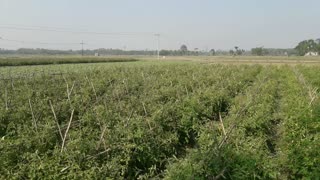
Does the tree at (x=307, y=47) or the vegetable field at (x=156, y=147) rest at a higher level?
the tree at (x=307, y=47)

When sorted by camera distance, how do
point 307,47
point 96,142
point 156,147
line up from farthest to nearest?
1. point 307,47
2. point 156,147
3. point 96,142

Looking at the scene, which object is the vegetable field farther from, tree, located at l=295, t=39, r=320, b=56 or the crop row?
tree, located at l=295, t=39, r=320, b=56

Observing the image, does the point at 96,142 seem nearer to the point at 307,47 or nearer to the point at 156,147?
the point at 156,147

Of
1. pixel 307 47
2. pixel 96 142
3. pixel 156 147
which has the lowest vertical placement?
pixel 156 147

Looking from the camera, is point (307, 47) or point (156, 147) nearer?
point (156, 147)

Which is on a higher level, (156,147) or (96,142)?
(96,142)

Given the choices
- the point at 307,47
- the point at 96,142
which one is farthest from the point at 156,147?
the point at 307,47

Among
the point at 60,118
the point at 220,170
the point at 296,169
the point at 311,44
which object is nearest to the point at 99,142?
the point at 220,170

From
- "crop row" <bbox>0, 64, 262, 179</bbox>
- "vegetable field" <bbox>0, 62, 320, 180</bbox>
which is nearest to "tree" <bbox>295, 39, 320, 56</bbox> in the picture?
"vegetable field" <bbox>0, 62, 320, 180</bbox>

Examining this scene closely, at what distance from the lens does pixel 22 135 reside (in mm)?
7266

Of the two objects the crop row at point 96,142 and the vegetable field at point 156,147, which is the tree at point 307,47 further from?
the crop row at point 96,142

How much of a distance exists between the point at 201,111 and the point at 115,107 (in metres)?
2.77

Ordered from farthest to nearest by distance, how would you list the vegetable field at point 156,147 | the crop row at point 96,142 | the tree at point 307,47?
the tree at point 307,47 → the crop row at point 96,142 → the vegetable field at point 156,147

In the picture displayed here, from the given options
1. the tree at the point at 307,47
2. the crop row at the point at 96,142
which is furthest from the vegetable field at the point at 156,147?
the tree at the point at 307,47
